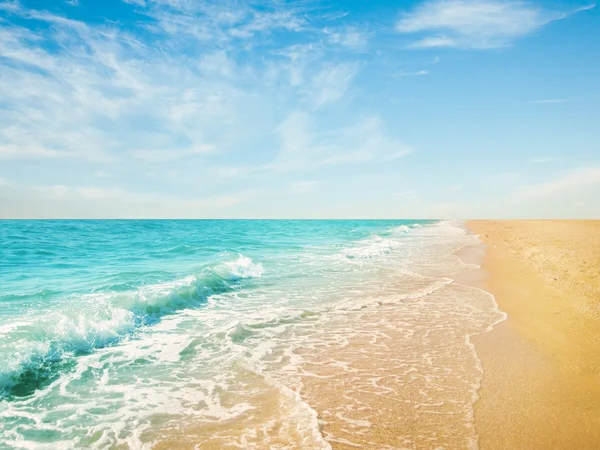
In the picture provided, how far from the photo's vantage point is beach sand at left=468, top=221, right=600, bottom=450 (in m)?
4.05

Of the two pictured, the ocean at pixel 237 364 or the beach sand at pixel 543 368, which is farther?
the ocean at pixel 237 364

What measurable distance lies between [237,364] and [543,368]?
4.93 meters

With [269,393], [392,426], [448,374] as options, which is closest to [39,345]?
[269,393]

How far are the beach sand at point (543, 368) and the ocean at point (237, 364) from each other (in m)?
0.33

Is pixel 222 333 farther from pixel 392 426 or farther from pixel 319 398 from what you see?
pixel 392 426

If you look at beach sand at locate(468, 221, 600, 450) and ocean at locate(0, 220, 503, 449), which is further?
ocean at locate(0, 220, 503, 449)

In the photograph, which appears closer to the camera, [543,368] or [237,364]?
[543,368]

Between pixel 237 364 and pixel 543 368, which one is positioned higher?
pixel 543 368

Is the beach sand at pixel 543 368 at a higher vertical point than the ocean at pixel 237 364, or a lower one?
higher

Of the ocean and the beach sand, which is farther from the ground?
the beach sand

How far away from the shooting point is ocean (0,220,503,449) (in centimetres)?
Answer: 428

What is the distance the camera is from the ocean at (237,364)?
14.0 ft

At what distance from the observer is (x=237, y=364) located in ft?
20.8

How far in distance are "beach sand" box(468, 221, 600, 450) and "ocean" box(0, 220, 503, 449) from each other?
1.08 feet
